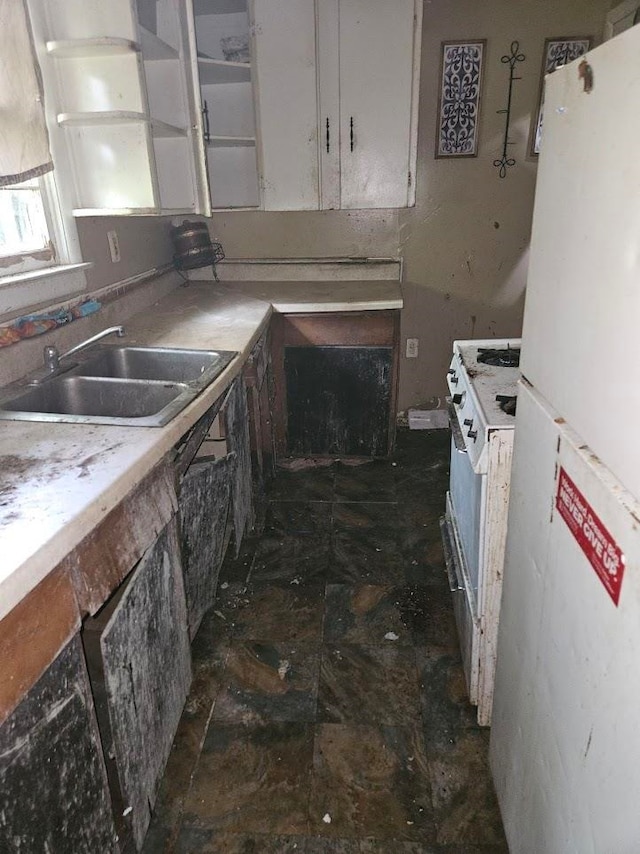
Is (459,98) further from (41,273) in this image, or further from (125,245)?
(41,273)

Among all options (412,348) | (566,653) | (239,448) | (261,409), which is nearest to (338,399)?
(261,409)

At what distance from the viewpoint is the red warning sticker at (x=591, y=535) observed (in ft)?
2.43

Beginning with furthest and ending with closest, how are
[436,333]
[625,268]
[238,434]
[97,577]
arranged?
1. [436,333]
2. [238,434]
3. [97,577]
4. [625,268]

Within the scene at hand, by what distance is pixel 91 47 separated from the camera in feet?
6.22

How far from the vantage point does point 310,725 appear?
1677 mm

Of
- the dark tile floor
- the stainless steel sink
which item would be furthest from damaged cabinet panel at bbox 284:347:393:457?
the stainless steel sink

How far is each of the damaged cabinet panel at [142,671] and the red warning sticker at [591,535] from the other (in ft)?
2.69

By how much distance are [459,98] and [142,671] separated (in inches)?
123

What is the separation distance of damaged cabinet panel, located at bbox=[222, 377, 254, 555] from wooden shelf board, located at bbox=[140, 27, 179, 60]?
1.35 metres

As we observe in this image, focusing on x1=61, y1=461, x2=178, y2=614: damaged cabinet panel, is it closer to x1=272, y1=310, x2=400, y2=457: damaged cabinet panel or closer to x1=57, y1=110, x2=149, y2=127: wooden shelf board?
x1=57, y1=110, x2=149, y2=127: wooden shelf board

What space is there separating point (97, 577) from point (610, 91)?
1.12m

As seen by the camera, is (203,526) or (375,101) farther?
(375,101)

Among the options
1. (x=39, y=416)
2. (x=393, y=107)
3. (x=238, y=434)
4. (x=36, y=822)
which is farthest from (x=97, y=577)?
(x=393, y=107)

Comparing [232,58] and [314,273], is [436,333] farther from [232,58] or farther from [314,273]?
[232,58]
